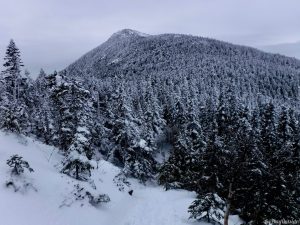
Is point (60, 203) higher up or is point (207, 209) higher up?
point (60, 203)

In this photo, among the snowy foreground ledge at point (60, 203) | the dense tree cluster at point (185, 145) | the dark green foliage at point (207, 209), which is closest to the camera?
the snowy foreground ledge at point (60, 203)

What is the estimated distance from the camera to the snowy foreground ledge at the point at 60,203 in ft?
59.6

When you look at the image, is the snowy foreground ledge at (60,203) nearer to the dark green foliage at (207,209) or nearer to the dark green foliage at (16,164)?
the dark green foliage at (16,164)

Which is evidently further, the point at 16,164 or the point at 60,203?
the point at 60,203

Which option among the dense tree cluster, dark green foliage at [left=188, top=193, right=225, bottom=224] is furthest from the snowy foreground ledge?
the dense tree cluster

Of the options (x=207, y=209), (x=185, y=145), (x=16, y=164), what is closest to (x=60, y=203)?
(x=16, y=164)

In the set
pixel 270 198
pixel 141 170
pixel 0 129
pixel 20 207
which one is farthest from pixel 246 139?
pixel 141 170

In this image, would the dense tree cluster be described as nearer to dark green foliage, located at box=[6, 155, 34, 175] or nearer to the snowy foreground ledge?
the snowy foreground ledge

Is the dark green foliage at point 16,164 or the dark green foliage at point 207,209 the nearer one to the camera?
the dark green foliage at point 16,164

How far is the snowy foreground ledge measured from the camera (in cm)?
1817

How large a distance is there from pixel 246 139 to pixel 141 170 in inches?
1120

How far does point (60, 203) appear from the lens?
814 inches

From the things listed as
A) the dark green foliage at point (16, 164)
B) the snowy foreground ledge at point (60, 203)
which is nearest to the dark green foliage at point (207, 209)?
the snowy foreground ledge at point (60, 203)

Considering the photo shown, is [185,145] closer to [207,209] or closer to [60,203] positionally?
[207,209]
